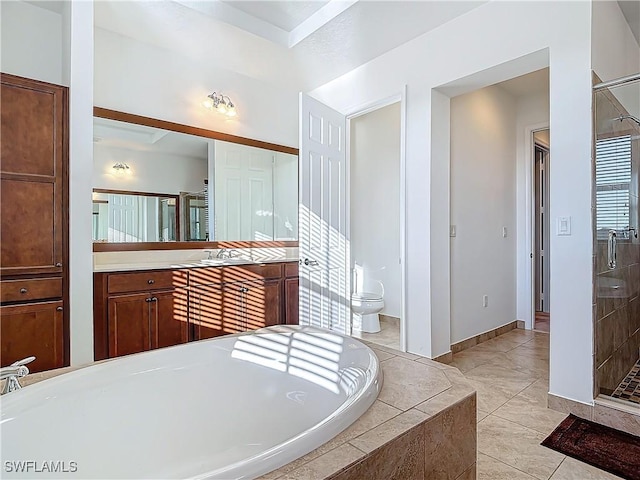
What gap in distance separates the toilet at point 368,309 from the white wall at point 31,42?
10.0 feet

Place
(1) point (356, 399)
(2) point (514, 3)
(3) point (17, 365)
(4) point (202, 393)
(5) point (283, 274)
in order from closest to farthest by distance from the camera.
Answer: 1. (1) point (356, 399)
2. (3) point (17, 365)
3. (4) point (202, 393)
4. (2) point (514, 3)
5. (5) point (283, 274)

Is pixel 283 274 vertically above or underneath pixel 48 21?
underneath

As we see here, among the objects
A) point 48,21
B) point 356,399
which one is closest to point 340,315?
point 356,399

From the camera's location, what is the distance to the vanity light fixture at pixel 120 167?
3.04 metres

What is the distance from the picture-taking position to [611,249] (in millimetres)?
2359

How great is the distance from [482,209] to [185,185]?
2772mm

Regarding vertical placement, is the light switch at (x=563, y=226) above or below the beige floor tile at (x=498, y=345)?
above

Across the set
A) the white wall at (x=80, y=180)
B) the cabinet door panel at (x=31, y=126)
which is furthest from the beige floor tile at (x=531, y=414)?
the cabinet door panel at (x=31, y=126)

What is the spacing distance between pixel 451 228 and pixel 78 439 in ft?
9.50

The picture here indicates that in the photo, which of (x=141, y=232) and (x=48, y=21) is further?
(x=141, y=232)

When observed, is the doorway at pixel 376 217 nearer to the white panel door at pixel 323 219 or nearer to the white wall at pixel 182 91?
the white panel door at pixel 323 219

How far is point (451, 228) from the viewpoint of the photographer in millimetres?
3303

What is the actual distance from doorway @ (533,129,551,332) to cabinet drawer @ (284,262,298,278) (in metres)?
3.01

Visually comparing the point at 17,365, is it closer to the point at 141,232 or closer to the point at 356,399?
the point at 356,399
